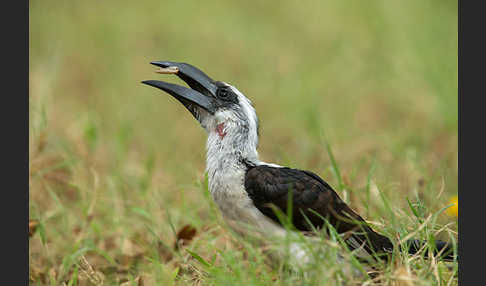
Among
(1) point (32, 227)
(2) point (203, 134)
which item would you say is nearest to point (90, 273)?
(1) point (32, 227)

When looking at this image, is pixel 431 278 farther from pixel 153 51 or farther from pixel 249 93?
pixel 153 51

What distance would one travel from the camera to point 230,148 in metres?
3.55

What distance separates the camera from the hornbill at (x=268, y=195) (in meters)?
3.28

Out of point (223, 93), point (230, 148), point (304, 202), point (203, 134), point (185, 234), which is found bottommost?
point (185, 234)

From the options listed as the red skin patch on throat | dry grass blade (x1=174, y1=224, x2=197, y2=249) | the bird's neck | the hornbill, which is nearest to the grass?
dry grass blade (x1=174, y1=224, x2=197, y2=249)

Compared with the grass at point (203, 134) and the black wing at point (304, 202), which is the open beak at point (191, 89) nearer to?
the black wing at point (304, 202)

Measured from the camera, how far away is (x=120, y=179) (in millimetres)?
5203

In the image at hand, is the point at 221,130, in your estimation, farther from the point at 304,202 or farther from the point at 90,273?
the point at 90,273

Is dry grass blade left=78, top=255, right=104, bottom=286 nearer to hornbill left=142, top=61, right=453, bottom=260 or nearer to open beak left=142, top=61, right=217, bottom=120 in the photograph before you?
hornbill left=142, top=61, right=453, bottom=260

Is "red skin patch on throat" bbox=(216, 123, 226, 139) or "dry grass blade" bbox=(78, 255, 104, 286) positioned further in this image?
"dry grass blade" bbox=(78, 255, 104, 286)

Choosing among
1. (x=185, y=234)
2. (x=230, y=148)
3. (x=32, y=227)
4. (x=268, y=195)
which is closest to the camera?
(x=268, y=195)

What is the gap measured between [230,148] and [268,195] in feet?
1.34

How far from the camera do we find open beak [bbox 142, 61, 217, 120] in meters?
3.71

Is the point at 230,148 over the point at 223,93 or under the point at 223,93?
under
